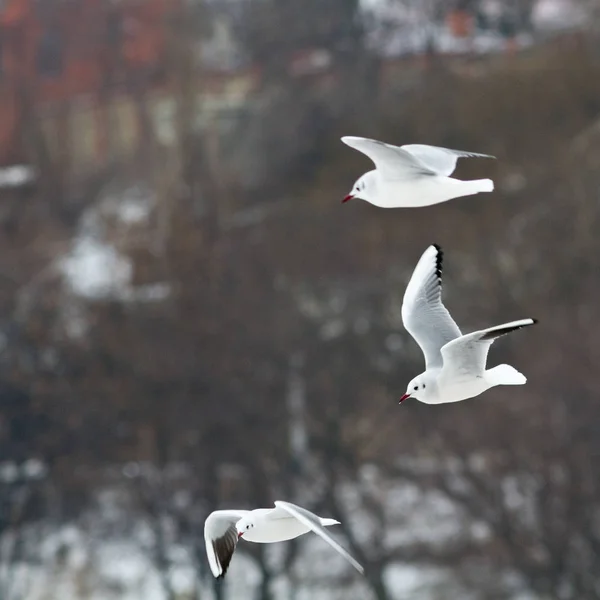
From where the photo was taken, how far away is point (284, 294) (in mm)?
7098

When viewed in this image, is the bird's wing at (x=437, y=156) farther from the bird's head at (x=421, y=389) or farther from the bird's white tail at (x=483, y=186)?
the bird's head at (x=421, y=389)

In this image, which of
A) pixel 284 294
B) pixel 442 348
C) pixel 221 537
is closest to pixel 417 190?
pixel 442 348

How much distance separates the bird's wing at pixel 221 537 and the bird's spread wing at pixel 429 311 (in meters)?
0.41

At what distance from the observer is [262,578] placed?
19.7 ft

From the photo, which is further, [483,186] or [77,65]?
[77,65]

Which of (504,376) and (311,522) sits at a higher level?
(504,376)

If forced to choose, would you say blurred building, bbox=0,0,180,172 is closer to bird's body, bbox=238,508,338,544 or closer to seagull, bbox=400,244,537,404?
seagull, bbox=400,244,537,404

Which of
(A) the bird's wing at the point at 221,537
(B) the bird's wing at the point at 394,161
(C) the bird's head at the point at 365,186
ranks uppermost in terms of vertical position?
(B) the bird's wing at the point at 394,161

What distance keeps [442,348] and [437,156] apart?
1.39 feet

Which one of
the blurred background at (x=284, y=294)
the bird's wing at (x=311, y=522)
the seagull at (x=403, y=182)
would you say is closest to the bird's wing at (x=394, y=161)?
the seagull at (x=403, y=182)

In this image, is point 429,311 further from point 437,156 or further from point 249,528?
point 249,528

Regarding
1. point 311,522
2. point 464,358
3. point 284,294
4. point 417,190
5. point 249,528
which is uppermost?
point 417,190

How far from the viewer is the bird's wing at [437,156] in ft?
7.50

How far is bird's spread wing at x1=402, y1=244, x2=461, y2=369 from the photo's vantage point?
2.29 metres
